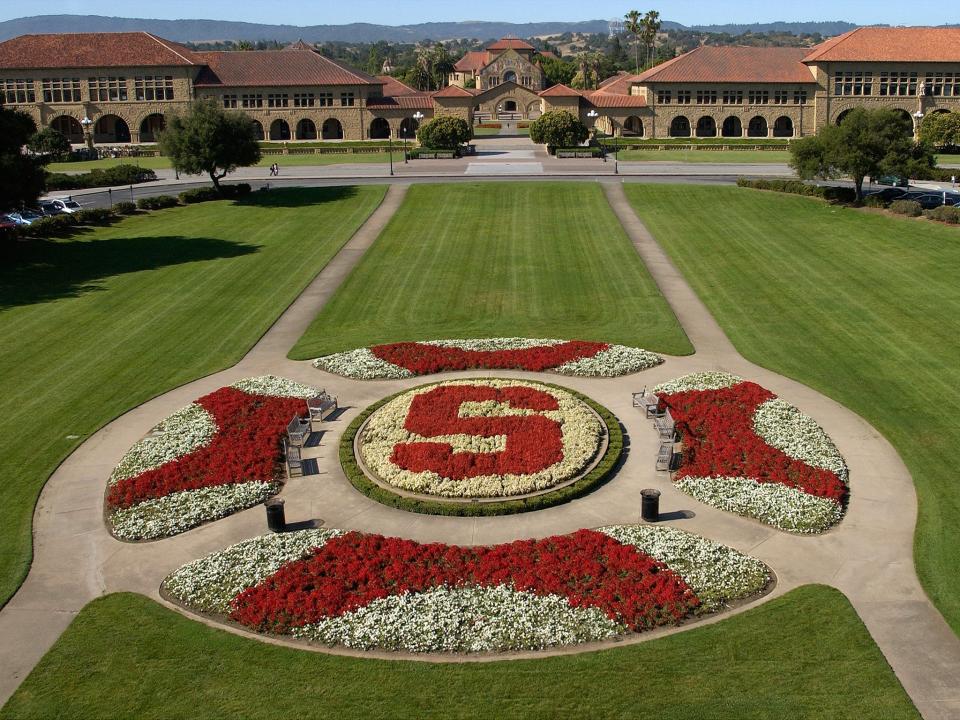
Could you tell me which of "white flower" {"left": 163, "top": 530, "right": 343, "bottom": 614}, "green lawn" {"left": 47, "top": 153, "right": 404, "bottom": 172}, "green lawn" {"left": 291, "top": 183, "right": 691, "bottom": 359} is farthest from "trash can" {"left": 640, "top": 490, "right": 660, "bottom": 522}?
"green lawn" {"left": 47, "top": 153, "right": 404, "bottom": 172}

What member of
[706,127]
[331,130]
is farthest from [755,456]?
[331,130]

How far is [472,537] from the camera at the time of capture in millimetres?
19922

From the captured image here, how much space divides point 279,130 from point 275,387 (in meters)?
82.8

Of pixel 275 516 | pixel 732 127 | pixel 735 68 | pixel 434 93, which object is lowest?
pixel 275 516

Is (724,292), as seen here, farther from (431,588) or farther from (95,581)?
(95,581)

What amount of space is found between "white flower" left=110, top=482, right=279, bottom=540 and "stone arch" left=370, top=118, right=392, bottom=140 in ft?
287

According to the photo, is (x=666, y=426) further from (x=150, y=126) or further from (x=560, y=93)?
(x=150, y=126)

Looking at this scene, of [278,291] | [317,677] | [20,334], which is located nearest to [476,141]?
[278,291]

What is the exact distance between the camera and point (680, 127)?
342 feet

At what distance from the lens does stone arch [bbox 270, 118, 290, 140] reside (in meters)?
103

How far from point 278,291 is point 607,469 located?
2337 centimetres

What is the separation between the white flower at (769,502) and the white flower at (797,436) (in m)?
1.80

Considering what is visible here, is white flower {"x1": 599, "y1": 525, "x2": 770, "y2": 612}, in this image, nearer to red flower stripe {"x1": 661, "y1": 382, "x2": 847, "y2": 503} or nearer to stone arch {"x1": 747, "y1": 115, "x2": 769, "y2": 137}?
red flower stripe {"x1": 661, "y1": 382, "x2": 847, "y2": 503}

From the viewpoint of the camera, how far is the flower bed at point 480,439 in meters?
21.9
